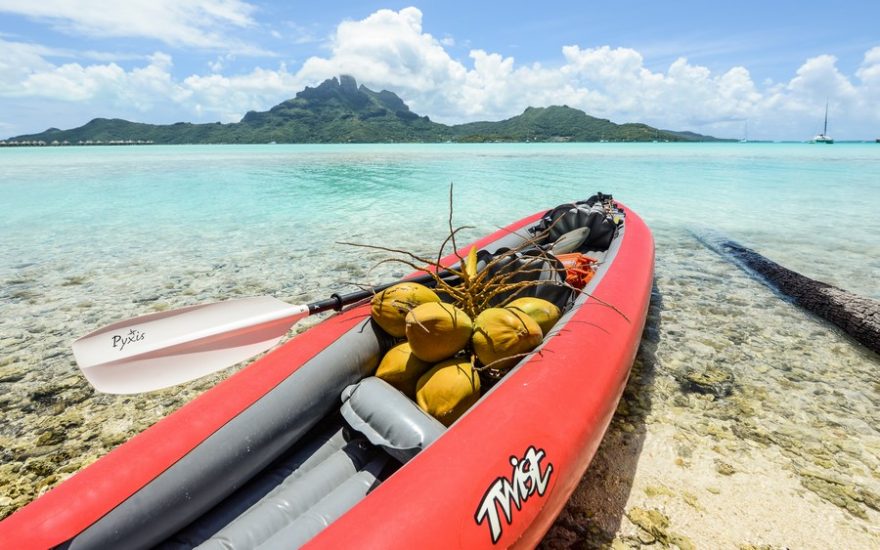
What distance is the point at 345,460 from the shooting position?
1946 millimetres

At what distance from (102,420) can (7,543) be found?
72.2 inches

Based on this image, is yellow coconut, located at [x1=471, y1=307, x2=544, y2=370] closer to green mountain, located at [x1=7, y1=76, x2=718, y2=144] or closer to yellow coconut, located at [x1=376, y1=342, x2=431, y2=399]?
yellow coconut, located at [x1=376, y1=342, x2=431, y2=399]

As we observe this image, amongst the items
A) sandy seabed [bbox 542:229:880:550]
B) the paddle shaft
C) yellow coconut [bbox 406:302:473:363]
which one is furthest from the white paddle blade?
sandy seabed [bbox 542:229:880:550]

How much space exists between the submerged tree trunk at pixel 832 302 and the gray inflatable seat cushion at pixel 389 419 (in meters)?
3.98

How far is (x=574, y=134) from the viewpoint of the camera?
10762 centimetres

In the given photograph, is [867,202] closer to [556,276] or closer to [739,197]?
[739,197]

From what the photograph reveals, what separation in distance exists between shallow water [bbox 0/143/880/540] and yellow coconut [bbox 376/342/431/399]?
1.58 meters

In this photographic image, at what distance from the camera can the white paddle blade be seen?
85.5 inches

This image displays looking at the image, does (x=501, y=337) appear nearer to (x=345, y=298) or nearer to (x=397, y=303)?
(x=397, y=303)

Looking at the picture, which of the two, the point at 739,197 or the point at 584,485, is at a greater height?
the point at 739,197

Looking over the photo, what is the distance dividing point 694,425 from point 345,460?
207 centimetres

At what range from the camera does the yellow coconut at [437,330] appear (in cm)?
179

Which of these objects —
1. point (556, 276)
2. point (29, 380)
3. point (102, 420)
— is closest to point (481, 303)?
point (556, 276)

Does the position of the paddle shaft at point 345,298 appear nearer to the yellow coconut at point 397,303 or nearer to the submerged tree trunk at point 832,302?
the yellow coconut at point 397,303
